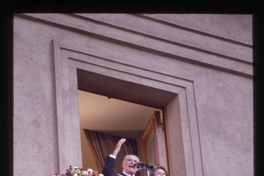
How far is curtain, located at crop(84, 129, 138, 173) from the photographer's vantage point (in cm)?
973

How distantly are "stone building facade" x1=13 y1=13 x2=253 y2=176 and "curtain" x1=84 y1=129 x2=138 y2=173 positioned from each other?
2.56 feet

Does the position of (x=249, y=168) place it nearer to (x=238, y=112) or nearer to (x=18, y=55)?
(x=238, y=112)

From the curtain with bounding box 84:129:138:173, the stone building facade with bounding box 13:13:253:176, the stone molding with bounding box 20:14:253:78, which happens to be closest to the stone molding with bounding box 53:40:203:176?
the stone building facade with bounding box 13:13:253:176

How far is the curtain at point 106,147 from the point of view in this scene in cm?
973

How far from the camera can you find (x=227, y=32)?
9305 mm

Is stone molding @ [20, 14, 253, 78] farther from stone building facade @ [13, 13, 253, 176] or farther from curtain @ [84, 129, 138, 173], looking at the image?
curtain @ [84, 129, 138, 173]

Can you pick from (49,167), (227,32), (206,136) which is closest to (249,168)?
(206,136)

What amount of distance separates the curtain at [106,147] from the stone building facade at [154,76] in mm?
781

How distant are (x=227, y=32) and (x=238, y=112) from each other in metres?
0.82
